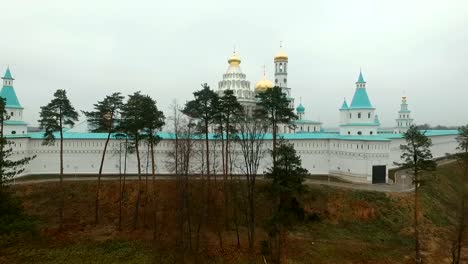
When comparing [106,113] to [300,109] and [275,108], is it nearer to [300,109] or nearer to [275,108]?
[275,108]

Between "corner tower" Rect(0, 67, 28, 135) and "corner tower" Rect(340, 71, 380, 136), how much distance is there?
112 ft

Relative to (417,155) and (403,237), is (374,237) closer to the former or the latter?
(403,237)

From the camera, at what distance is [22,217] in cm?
1503

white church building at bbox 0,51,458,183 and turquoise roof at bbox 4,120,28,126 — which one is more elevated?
turquoise roof at bbox 4,120,28,126

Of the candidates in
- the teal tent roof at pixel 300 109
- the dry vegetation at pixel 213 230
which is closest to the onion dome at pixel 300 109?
the teal tent roof at pixel 300 109

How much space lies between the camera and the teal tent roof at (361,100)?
→ 37.8 metres

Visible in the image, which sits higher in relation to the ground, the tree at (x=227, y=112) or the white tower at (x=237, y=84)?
the white tower at (x=237, y=84)

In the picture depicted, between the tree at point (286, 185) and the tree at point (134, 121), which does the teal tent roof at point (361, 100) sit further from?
the tree at point (134, 121)

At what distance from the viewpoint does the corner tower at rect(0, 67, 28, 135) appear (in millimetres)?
34688

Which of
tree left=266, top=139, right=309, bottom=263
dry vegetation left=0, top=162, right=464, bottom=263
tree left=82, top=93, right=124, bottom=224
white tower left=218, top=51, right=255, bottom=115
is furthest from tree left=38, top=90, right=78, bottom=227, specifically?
white tower left=218, top=51, right=255, bottom=115

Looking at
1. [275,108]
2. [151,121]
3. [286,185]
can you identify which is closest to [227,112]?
Result: [275,108]

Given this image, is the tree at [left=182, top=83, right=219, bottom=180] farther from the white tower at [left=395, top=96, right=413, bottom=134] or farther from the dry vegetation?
the white tower at [left=395, top=96, right=413, bottom=134]

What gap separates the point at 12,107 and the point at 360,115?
118 feet

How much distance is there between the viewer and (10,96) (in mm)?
35375
